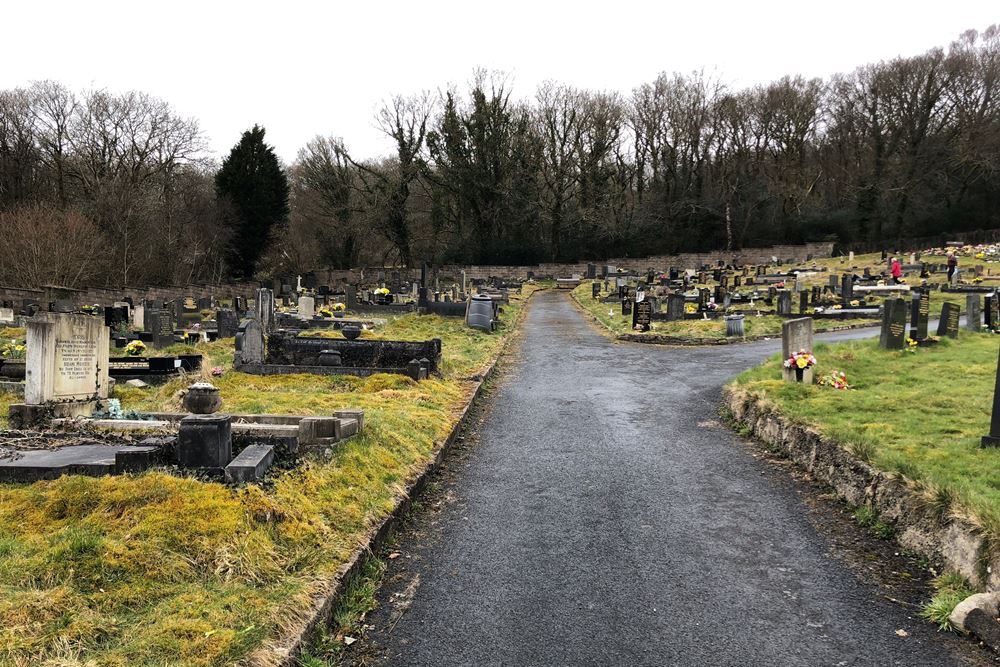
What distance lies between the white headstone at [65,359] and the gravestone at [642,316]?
50.3 ft

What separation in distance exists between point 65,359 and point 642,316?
16.2 metres

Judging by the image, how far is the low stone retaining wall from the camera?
432 cm

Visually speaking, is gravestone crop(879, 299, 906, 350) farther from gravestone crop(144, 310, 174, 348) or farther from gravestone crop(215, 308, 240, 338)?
gravestone crop(144, 310, 174, 348)

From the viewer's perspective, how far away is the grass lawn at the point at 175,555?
10.9 feet

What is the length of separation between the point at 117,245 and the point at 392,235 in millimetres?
23241

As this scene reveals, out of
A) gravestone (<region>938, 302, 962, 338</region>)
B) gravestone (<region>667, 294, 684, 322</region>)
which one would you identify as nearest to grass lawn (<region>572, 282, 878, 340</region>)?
gravestone (<region>667, 294, 684, 322</region>)

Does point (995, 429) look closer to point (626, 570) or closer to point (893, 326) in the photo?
point (626, 570)

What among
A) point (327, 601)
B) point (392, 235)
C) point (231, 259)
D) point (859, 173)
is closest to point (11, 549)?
point (327, 601)

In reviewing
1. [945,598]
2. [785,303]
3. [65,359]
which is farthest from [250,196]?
[945,598]

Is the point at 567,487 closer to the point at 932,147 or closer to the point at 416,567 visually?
the point at 416,567

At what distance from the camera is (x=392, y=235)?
55656mm

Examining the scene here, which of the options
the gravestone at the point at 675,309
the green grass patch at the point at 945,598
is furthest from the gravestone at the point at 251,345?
the gravestone at the point at 675,309

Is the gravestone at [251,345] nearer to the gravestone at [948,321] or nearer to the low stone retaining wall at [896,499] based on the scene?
the low stone retaining wall at [896,499]

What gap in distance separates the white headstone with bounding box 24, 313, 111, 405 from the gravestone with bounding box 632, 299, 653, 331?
15328 millimetres
